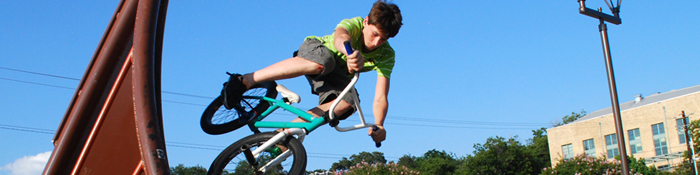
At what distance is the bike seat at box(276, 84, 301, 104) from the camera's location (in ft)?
14.0

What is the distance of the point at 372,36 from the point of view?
408 cm

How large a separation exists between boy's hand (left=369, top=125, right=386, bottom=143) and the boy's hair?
73 centimetres

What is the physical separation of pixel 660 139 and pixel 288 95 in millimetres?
51345

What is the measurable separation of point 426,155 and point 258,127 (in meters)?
64.9

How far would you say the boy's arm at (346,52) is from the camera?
3.49m

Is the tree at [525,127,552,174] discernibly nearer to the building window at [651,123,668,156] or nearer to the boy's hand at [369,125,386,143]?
the building window at [651,123,668,156]

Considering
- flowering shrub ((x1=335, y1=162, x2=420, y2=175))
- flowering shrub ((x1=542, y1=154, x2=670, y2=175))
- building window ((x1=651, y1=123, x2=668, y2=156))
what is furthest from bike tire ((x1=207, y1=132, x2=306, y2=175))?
building window ((x1=651, y1=123, x2=668, y2=156))

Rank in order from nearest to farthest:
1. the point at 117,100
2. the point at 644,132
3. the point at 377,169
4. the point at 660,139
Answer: the point at 117,100
the point at 377,169
the point at 660,139
the point at 644,132

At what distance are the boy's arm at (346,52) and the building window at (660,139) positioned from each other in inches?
2002

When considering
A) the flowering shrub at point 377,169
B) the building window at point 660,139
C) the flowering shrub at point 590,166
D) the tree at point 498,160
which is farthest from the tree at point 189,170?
the building window at point 660,139

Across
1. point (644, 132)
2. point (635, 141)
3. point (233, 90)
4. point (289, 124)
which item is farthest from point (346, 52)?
point (635, 141)

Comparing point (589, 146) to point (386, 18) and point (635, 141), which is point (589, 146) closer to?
point (635, 141)

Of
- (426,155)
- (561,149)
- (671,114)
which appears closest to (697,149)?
(671,114)

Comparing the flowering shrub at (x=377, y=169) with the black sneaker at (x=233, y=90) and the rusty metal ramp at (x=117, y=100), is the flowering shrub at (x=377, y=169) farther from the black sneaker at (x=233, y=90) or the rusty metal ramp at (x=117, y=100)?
the rusty metal ramp at (x=117, y=100)
